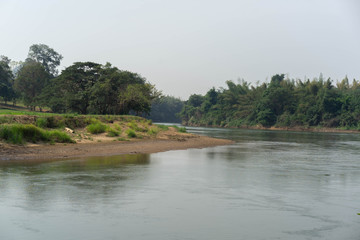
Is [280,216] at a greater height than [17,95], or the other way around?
[17,95]

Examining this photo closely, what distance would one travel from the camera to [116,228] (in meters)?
8.27

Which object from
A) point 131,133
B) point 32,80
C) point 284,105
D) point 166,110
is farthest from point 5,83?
point 166,110

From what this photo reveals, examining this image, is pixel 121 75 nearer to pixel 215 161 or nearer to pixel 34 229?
pixel 215 161

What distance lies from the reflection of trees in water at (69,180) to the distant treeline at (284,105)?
257ft

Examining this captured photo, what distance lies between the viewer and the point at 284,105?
327ft

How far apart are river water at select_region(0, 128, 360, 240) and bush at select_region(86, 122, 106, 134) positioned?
425 inches

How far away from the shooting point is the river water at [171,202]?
8.23 m

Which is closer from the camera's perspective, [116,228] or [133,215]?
[116,228]

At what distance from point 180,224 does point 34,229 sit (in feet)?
10.4

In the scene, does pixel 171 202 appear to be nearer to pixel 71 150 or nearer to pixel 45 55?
pixel 71 150

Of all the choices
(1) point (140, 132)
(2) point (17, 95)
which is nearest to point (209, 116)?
(2) point (17, 95)

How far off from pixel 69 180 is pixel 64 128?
13633 millimetres

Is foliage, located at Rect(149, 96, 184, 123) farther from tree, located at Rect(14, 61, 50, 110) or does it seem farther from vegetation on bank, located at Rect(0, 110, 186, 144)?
vegetation on bank, located at Rect(0, 110, 186, 144)

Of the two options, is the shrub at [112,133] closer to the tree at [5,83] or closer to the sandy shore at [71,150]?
the sandy shore at [71,150]
